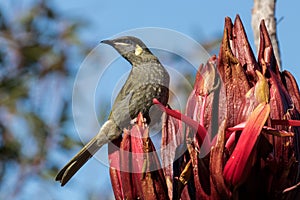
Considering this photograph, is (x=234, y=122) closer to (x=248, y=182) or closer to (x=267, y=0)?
(x=248, y=182)

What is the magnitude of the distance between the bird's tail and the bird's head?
0.46 meters

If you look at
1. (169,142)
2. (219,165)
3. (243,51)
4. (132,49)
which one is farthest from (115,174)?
(132,49)

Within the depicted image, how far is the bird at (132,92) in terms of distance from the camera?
2545 millimetres

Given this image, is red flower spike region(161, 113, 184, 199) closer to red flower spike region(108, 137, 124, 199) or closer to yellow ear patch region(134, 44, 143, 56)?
red flower spike region(108, 137, 124, 199)

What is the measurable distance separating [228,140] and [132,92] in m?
1.19

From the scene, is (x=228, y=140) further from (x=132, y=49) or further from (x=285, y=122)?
(x=132, y=49)

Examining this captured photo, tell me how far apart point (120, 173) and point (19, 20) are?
4223mm

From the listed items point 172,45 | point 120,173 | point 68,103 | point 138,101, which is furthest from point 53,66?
point 120,173

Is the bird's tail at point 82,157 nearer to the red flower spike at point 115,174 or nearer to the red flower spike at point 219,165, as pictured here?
the red flower spike at point 115,174

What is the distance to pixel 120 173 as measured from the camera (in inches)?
75.7

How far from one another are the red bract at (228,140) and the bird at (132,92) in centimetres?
53

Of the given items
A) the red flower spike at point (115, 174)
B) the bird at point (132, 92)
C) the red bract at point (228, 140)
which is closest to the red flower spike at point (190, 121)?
the red bract at point (228, 140)

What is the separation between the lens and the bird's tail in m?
2.51

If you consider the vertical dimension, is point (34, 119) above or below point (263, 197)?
above
